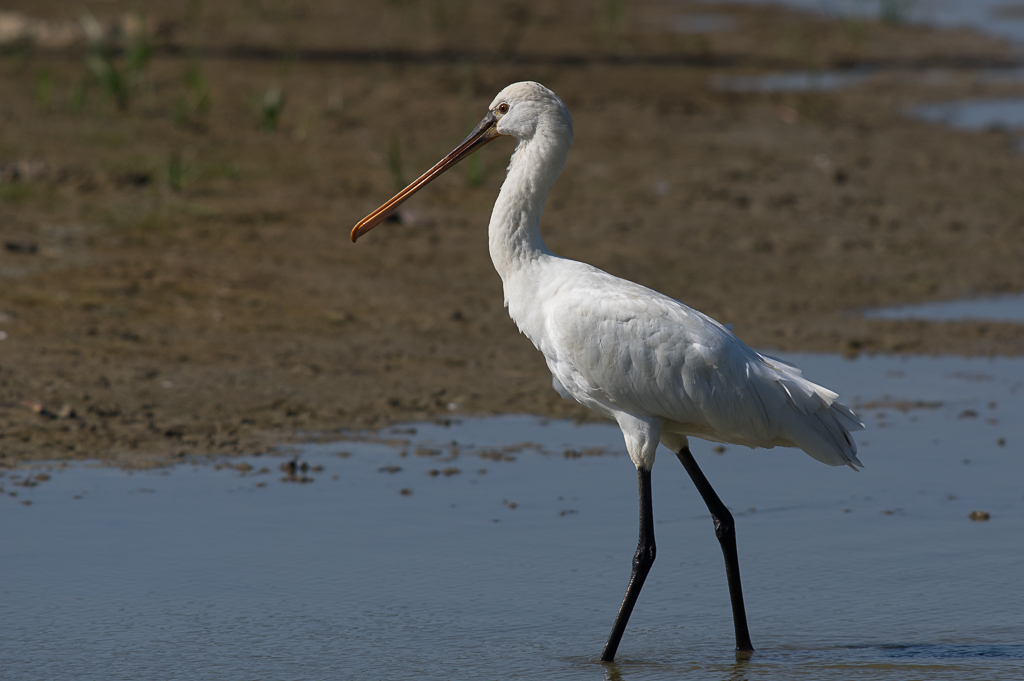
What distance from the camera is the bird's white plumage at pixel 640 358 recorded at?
517 cm

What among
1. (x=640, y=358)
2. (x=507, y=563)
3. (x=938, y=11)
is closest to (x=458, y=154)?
(x=640, y=358)

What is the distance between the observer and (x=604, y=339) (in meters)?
5.15

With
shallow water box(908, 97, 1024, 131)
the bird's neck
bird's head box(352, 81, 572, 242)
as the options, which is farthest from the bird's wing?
shallow water box(908, 97, 1024, 131)

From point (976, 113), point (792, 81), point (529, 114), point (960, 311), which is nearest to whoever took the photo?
point (529, 114)

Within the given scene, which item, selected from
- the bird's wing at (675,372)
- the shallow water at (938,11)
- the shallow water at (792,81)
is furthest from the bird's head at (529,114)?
the shallow water at (938,11)

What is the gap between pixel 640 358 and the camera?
515cm

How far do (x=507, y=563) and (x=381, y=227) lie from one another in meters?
5.71

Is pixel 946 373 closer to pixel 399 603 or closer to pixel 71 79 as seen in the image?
pixel 399 603

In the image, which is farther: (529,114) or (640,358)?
(529,114)

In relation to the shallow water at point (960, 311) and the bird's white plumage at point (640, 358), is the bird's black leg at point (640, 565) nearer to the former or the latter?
the bird's white plumage at point (640, 358)

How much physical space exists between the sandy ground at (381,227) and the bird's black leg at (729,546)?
95.9 inches

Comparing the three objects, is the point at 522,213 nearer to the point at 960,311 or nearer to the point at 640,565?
the point at 640,565

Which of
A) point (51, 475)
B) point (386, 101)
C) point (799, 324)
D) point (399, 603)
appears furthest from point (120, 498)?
point (386, 101)

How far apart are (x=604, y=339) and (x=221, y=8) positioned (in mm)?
18121
